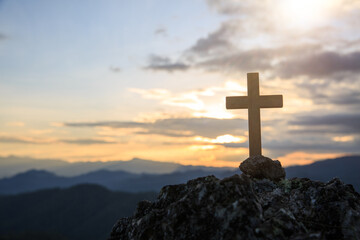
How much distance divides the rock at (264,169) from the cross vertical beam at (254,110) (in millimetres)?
2734

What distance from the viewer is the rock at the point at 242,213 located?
8625 millimetres

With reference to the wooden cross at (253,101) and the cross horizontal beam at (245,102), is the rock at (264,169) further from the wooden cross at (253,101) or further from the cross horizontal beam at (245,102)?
the cross horizontal beam at (245,102)

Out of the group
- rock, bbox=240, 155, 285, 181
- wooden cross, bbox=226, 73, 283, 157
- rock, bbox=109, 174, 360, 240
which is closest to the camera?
rock, bbox=109, 174, 360, 240

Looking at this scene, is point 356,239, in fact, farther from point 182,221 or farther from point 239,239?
point 182,221

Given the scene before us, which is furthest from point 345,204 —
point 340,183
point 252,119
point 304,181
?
point 252,119

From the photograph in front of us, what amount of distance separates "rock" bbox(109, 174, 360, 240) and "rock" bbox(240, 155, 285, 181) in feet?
7.16

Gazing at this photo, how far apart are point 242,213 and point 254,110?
9902 millimetres

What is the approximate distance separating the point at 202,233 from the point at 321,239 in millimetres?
3008

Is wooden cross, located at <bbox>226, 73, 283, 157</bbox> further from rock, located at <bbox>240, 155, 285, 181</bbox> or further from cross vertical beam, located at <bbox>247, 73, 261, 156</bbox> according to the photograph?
rock, located at <bbox>240, 155, 285, 181</bbox>

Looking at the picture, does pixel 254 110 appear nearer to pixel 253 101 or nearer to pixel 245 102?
pixel 253 101

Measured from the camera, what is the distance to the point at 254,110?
58.3 ft

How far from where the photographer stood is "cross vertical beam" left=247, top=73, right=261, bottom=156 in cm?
1747

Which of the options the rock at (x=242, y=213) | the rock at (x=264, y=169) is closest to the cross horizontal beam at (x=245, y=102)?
the rock at (x=264, y=169)

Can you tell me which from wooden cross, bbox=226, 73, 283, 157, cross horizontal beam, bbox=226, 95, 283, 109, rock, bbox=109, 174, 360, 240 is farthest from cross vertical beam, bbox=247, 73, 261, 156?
rock, bbox=109, 174, 360, 240
